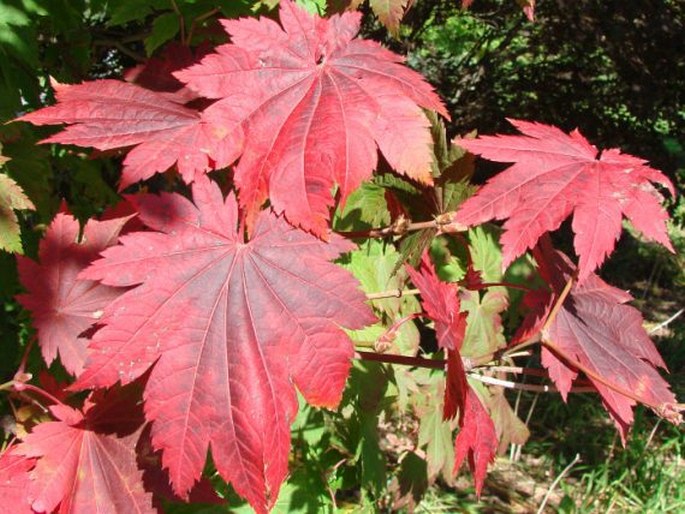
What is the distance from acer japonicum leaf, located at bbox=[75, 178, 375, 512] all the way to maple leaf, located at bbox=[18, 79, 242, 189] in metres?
0.08

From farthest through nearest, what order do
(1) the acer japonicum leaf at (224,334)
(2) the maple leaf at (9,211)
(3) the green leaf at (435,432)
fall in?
(3) the green leaf at (435,432) → (2) the maple leaf at (9,211) → (1) the acer japonicum leaf at (224,334)

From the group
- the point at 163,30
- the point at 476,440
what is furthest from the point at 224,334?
the point at 163,30

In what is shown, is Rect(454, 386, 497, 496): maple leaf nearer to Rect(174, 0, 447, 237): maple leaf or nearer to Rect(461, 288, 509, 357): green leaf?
Rect(174, 0, 447, 237): maple leaf

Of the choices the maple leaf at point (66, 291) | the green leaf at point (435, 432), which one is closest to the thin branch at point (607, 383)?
the maple leaf at point (66, 291)

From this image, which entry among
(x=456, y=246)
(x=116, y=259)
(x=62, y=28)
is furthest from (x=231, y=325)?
(x=62, y=28)

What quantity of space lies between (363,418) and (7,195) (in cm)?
121

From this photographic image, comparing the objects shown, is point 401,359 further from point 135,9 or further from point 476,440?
point 135,9

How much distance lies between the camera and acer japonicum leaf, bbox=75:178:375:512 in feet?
3.40

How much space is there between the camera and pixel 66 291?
1.29 meters

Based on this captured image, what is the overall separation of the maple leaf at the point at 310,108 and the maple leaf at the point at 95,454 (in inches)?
15.8

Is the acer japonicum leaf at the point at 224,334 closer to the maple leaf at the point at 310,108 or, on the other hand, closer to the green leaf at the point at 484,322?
the maple leaf at the point at 310,108

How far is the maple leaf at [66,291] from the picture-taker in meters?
1.27

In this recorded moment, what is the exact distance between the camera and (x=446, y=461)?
2541 millimetres

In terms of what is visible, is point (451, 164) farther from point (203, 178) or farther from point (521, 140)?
point (203, 178)
